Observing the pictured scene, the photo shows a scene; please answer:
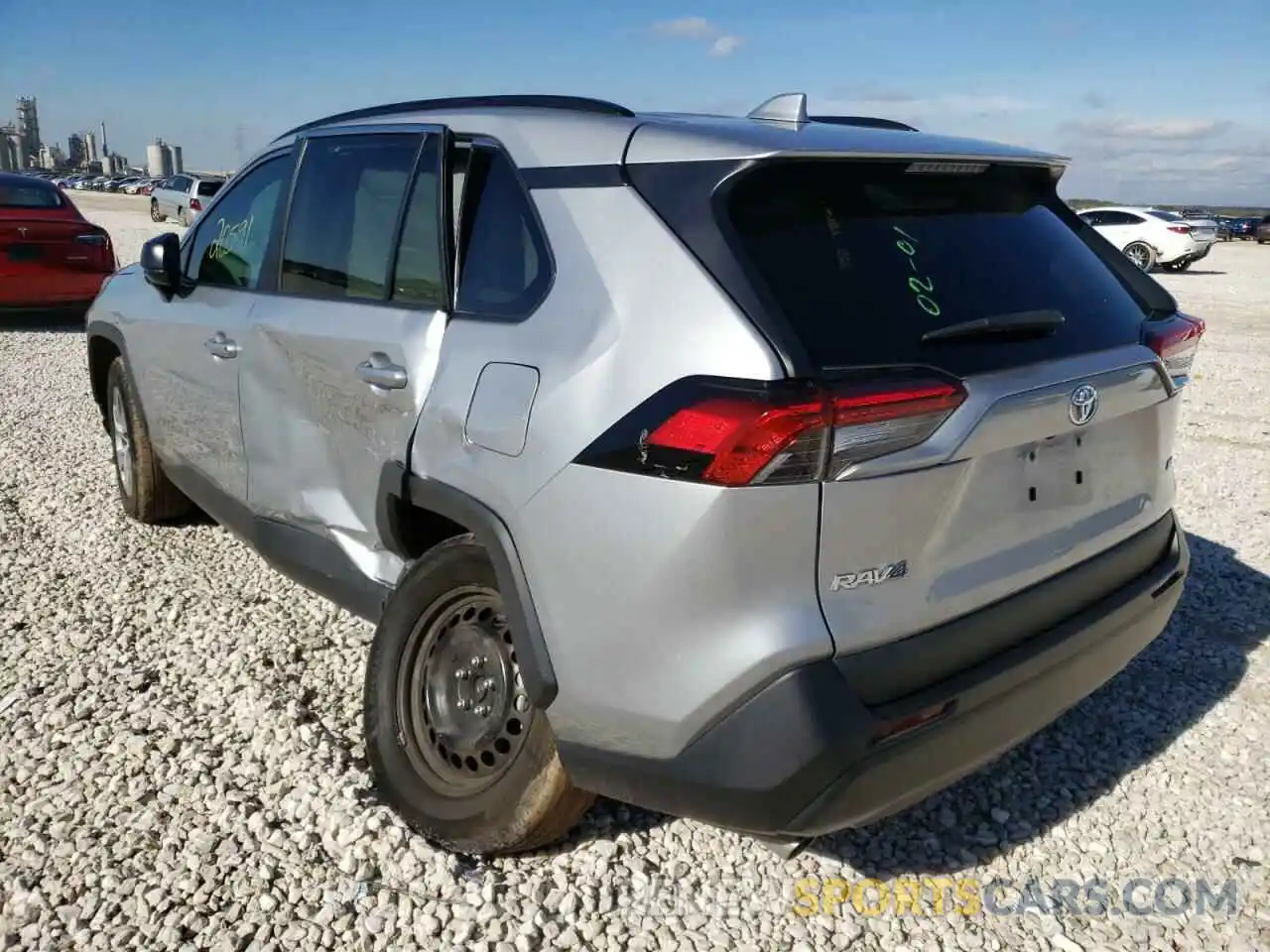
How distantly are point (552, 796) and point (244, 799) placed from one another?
1030mm

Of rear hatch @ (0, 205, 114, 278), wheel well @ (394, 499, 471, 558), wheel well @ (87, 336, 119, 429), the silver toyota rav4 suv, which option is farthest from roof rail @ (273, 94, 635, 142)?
rear hatch @ (0, 205, 114, 278)

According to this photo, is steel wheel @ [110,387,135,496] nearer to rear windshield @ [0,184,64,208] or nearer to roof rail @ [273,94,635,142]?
roof rail @ [273,94,635,142]

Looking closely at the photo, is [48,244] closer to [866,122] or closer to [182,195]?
[866,122]

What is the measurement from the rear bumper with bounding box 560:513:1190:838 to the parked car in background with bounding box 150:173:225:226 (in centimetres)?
2853

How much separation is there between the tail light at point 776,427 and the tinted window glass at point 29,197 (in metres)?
11.4

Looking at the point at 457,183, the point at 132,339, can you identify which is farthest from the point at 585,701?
the point at 132,339

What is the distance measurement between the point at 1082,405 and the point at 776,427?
86cm

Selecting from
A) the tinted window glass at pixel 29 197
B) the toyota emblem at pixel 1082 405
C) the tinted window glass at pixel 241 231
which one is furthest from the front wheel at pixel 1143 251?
the toyota emblem at pixel 1082 405

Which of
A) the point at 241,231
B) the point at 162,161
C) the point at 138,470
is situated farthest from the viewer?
the point at 162,161

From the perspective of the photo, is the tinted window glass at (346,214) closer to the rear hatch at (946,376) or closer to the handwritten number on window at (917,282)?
the rear hatch at (946,376)

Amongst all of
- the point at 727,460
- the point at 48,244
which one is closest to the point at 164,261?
the point at 727,460

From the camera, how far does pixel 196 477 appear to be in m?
4.16

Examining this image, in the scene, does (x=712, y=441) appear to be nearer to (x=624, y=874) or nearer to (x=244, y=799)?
(x=624, y=874)

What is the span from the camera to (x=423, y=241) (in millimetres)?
2895
